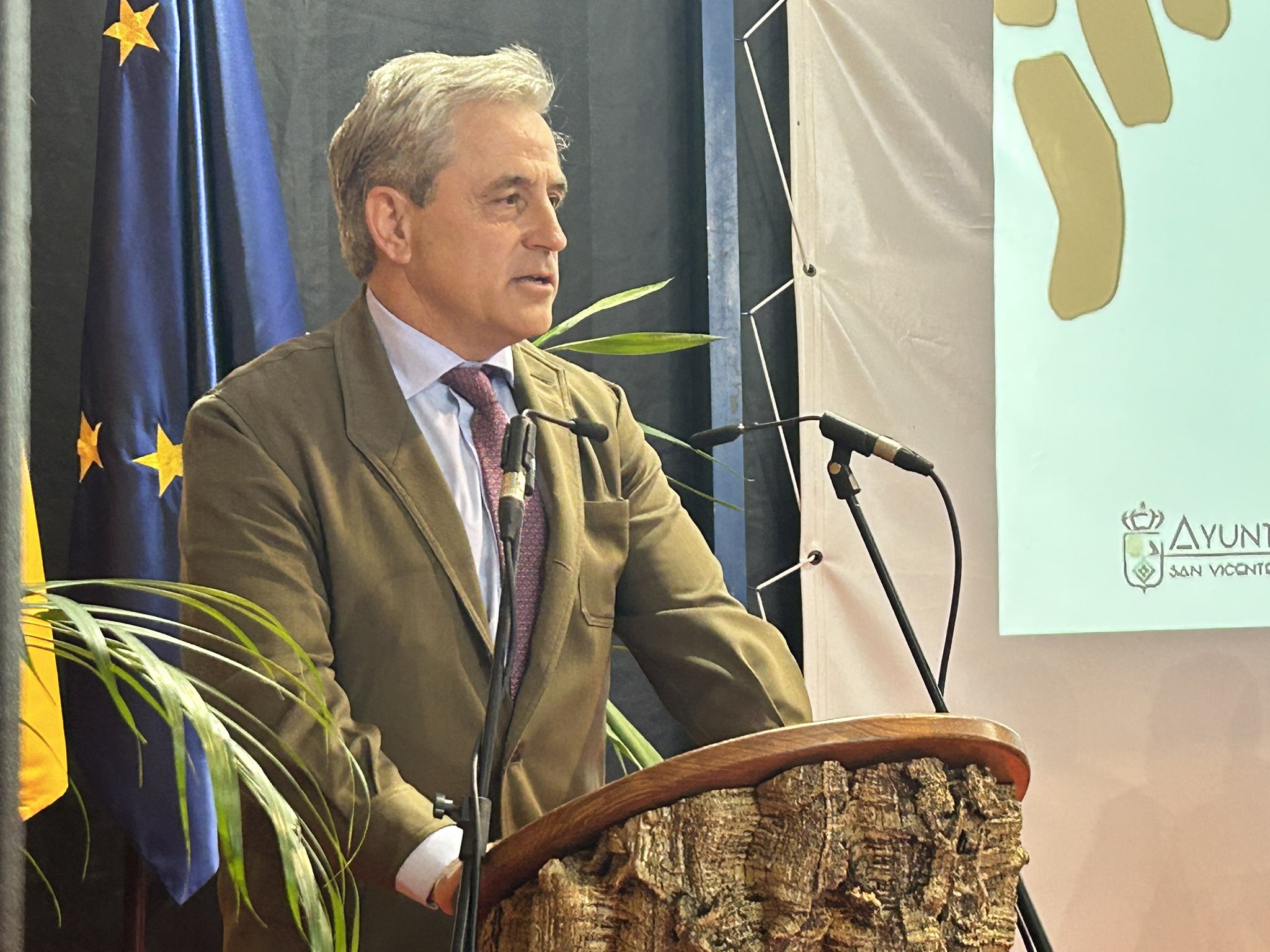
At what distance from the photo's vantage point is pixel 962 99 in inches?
115

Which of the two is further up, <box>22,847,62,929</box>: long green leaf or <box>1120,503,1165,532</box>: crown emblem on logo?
<box>1120,503,1165,532</box>: crown emblem on logo

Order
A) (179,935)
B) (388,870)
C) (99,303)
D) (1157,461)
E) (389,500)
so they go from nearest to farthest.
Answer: (388,870) → (389,500) → (99,303) → (179,935) → (1157,461)

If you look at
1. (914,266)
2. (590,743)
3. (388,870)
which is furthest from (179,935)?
(914,266)

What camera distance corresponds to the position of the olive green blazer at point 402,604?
1545 mm

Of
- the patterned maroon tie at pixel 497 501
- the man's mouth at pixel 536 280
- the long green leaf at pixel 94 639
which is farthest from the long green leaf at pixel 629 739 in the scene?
the long green leaf at pixel 94 639

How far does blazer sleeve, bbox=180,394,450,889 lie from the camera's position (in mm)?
1417

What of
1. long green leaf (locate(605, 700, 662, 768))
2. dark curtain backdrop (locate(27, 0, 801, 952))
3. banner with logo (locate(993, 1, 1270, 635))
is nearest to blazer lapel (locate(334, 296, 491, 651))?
Answer: long green leaf (locate(605, 700, 662, 768))

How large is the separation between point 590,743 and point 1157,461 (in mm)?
1587

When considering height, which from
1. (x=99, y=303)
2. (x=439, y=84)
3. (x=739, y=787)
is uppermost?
(x=439, y=84)

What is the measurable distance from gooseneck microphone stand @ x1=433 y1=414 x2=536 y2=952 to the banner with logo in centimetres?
182

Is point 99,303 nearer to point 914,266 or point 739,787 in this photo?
point 739,787

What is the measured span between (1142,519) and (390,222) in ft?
5.68

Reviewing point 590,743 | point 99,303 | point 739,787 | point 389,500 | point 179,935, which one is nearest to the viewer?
point 739,787

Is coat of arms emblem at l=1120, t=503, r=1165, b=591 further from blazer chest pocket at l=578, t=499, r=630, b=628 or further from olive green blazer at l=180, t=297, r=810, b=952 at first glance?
blazer chest pocket at l=578, t=499, r=630, b=628
